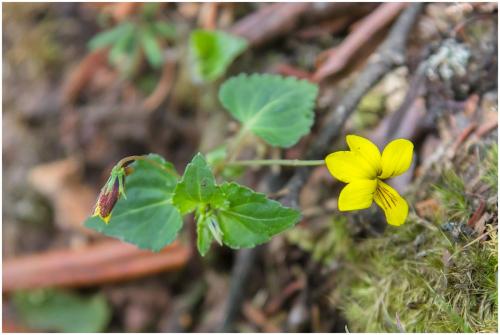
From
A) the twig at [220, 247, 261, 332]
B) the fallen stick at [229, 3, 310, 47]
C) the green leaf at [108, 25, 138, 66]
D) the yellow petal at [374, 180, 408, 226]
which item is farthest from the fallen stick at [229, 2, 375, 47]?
the yellow petal at [374, 180, 408, 226]

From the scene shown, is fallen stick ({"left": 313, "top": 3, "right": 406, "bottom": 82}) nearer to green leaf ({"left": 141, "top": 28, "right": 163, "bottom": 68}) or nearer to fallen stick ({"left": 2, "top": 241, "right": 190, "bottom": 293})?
green leaf ({"left": 141, "top": 28, "right": 163, "bottom": 68})

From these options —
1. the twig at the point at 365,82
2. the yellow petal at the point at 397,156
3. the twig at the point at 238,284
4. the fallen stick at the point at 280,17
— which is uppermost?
the yellow petal at the point at 397,156

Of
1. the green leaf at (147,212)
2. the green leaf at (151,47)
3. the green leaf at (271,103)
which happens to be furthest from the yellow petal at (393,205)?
the green leaf at (151,47)

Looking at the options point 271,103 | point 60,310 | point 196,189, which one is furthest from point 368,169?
point 60,310

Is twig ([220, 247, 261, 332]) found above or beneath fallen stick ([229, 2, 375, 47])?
beneath

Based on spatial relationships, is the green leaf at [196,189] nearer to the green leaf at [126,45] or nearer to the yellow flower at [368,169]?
the yellow flower at [368,169]

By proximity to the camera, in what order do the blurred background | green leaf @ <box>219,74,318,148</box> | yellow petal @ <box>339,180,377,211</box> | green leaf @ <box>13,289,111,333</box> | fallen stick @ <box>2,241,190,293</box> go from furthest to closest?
green leaf @ <box>13,289,111,333</box> → fallen stick @ <box>2,241,190,293</box> → green leaf @ <box>219,74,318,148</box> → the blurred background → yellow petal @ <box>339,180,377,211</box>

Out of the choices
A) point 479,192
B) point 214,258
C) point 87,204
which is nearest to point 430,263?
point 479,192
